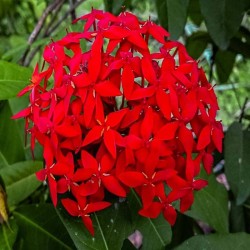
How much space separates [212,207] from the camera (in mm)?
1071

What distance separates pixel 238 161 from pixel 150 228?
0.28m

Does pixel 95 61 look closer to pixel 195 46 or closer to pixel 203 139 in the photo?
pixel 203 139

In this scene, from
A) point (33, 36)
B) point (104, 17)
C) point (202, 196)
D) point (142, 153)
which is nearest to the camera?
point (142, 153)

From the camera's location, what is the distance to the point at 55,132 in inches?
28.9

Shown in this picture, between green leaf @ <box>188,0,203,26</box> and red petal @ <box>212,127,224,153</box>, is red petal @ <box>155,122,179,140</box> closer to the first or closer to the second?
red petal @ <box>212,127,224,153</box>

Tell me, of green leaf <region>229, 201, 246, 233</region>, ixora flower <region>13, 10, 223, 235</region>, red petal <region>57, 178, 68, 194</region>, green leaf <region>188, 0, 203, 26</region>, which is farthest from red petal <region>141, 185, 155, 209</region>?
green leaf <region>188, 0, 203, 26</region>

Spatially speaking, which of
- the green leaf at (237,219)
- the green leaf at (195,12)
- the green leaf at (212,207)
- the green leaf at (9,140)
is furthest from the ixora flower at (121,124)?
the green leaf at (195,12)

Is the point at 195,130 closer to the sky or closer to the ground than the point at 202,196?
closer to the sky

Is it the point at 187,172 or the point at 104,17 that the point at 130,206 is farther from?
the point at 104,17

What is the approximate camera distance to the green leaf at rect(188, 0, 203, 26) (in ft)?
4.58

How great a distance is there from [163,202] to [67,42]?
0.26 metres

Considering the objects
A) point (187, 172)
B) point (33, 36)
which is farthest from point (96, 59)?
point (33, 36)

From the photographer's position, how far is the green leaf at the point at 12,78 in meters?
0.94

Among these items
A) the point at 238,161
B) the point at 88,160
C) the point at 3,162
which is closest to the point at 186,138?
the point at 88,160
